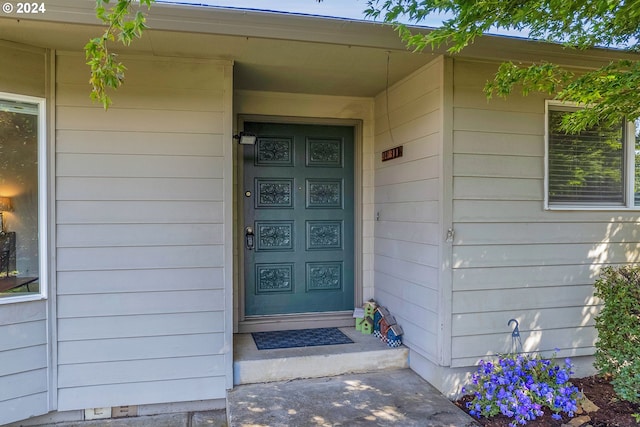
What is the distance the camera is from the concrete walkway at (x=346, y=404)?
2.64 metres

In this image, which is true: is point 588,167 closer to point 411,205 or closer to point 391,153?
point 411,205

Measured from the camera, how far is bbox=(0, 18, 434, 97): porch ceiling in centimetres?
257

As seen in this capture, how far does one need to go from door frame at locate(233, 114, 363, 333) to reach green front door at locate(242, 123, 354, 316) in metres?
0.05

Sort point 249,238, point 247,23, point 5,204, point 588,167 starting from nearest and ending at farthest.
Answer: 1. point 247,23
2. point 5,204
3. point 588,167
4. point 249,238

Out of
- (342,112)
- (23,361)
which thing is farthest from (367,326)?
(23,361)

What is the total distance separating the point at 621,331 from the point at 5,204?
408 centimetres

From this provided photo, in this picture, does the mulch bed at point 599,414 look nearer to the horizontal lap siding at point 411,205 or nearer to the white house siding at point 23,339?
the horizontal lap siding at point 411,205

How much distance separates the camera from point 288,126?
4.05 meters

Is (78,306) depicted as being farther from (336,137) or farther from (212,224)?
(336,137)

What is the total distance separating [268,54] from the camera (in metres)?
2.96

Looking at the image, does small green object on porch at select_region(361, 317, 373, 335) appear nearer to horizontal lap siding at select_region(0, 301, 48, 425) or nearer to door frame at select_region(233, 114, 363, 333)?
door frame at select_region(233, 114, 363, 333)

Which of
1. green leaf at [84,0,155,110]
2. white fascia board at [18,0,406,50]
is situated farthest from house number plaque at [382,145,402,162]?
green leaf at [84,0,155,110]

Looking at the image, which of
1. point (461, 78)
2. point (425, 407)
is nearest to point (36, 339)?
point (425, 407)

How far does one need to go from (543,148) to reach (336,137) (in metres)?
1.81
